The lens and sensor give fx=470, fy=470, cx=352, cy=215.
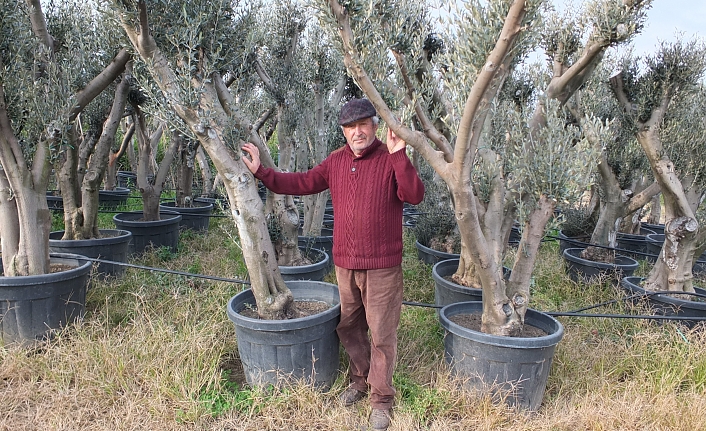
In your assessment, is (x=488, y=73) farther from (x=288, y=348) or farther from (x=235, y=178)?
(x=288, y=348)

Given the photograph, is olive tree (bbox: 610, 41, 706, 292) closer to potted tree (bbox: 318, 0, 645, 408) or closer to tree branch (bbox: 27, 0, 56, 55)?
potted tree (bbox: 318, 0, 645, 408)

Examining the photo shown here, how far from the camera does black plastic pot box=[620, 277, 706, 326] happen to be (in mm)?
4082

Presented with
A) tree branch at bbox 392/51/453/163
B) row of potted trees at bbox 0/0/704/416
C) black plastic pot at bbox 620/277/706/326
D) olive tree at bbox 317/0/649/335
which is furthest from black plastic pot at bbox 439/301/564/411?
black plastic pot at bbox 620/277/706/326

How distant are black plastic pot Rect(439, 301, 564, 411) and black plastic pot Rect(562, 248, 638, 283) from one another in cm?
273

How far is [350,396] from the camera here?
3143 millimetres

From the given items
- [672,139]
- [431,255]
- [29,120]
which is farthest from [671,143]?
[29,120]

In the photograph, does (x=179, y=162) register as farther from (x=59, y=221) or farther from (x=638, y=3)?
(x=638, y=3)

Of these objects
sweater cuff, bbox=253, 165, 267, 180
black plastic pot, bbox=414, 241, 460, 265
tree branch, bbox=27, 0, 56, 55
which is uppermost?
tree branch, bbox=27, 0, 56, 55

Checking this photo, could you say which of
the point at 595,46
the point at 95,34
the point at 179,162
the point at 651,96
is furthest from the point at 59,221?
the point at 651,96

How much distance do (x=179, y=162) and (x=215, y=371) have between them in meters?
5.39

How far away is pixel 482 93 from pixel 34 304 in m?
3.56

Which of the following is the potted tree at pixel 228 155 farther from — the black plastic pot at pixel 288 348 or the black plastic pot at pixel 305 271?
the black plastic pot at pixel 305 271

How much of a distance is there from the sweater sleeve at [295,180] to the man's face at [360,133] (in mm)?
377

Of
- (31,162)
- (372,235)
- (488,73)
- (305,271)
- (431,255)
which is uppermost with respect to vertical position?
(488,73)
